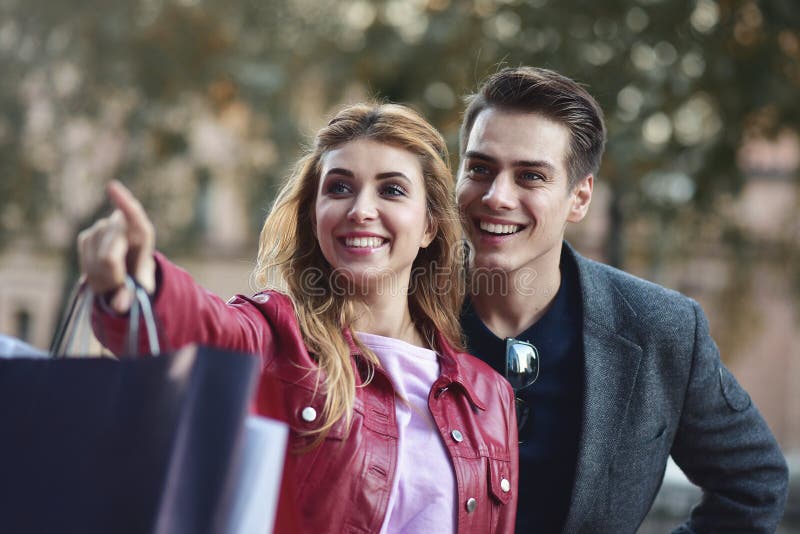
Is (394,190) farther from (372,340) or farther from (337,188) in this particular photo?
(372,340)

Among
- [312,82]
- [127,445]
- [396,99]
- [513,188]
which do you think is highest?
[312,82]

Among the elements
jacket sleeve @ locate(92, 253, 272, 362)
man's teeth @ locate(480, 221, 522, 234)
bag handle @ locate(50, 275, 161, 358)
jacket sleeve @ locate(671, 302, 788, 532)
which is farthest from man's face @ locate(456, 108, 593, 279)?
bag handle @ locate(50, 275, 161, 358)

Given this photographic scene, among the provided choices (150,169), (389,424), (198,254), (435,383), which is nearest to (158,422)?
(389,424)

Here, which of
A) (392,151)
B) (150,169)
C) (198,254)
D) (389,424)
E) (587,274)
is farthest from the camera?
(198,254)

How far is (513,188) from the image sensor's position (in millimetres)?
3268

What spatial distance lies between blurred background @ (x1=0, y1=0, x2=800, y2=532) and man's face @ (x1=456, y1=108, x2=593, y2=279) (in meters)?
3.44

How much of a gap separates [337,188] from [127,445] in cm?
123

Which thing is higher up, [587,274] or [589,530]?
[587,274]

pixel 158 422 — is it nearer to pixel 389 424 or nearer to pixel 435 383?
pixel 389 424

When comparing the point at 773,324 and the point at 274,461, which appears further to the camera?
the point at 773,324

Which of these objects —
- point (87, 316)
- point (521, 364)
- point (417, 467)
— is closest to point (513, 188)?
point (521, 364)

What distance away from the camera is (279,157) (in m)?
10.4

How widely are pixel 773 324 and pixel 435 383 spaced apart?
25.5 meters

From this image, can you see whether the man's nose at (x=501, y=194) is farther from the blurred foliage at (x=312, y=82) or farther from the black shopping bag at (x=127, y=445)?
the blurred foliage at (x=312, y=82)
